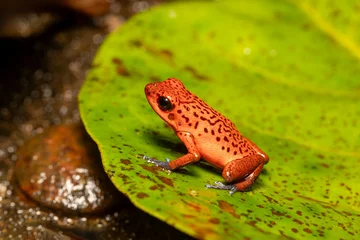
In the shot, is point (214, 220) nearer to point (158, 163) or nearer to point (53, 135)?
point (158, 163)

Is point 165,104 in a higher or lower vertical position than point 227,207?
higher

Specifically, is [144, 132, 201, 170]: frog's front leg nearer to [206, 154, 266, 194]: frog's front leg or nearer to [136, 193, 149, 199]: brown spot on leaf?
[206, 154, 266, 194]: frog's front leg

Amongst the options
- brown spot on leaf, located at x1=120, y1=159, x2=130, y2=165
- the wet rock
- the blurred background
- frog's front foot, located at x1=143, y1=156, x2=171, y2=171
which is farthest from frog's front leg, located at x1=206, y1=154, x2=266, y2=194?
the wet rock

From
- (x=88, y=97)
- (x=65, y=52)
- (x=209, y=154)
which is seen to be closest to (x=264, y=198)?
(x=209, y=154)

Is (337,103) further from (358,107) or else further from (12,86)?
(12,86)

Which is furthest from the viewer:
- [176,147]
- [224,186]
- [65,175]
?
[65,175]

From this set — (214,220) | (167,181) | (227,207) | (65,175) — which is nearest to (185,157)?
(167,181)

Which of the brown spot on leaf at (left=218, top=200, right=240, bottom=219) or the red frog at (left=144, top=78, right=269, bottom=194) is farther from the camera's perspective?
the red frog at (left=144, top=78, right=269, bottom=194)
